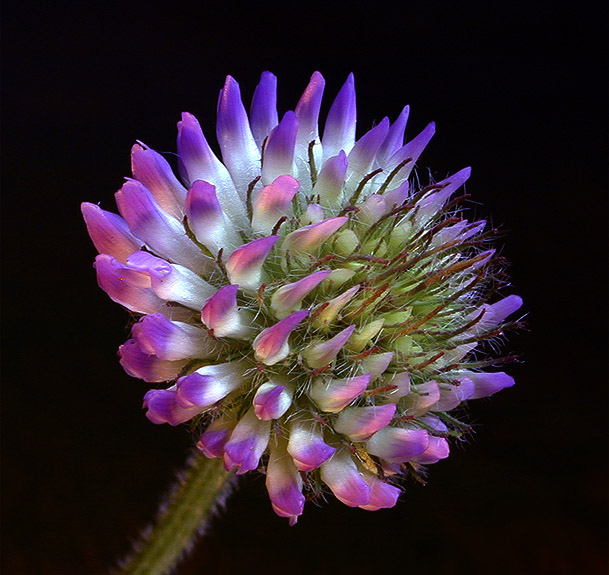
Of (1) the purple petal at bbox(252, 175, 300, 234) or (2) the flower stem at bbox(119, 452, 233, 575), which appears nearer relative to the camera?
(1) the purple petal at bbox(252, 175, 300, 234)

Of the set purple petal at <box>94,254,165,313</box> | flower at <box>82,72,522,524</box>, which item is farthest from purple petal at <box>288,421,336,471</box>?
purple petal at <box>94,254,165,313</box>

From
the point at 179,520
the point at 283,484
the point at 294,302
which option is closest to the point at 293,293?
the point at 294,302

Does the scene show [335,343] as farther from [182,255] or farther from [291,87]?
[291,87]

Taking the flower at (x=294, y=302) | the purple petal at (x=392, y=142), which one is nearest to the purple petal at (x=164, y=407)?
the flower at (x=294, y=302)

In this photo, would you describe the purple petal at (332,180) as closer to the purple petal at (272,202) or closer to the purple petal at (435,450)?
the purple petal at (272,202)

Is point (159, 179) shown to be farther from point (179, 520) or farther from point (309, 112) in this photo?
point (179, 520)

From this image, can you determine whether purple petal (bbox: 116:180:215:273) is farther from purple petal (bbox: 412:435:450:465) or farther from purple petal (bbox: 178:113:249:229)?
purple petal (bbox: 412:435:450:465)
